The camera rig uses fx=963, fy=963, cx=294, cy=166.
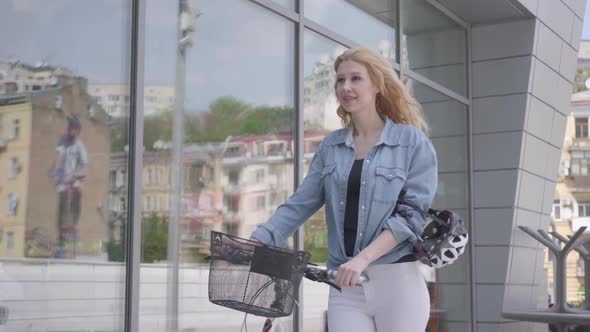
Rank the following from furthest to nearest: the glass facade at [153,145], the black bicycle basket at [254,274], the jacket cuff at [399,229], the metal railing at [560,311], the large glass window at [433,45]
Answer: the metal railing at [560,311]
the large glass window at [433,45]
the glass facade at [153,145]
the jacket cuff at [399,229]
the black bicycle basket at [254,274]

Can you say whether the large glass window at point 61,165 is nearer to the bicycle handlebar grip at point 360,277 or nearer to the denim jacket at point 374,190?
the denim jacket at point 374,190

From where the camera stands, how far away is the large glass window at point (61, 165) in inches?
175

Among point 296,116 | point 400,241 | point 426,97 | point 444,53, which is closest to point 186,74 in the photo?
point 296,116

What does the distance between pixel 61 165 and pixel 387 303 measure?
86.3 inches

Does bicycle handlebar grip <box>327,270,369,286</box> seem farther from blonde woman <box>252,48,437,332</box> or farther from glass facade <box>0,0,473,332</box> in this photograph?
glass facade <box>0,0,473,332</box>

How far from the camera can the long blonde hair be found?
3.33 metres

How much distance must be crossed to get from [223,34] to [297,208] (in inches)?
114

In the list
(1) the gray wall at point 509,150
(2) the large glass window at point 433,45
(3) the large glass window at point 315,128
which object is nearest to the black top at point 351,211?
(3) the large glass window at point 315,128

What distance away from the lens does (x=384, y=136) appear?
3344 millimetres

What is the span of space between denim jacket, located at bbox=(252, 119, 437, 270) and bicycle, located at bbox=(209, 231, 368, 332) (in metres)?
0.35

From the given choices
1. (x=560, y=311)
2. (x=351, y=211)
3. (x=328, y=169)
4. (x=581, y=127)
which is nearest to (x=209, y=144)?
(x=328, y=169)

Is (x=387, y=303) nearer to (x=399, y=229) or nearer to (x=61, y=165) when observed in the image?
(x=399, y=229)

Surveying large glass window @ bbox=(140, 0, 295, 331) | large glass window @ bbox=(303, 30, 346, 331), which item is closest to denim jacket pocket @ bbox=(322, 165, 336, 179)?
large glass window @ bbox=(140, 0, 295, 331)

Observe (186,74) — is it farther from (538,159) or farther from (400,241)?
(538,159)
